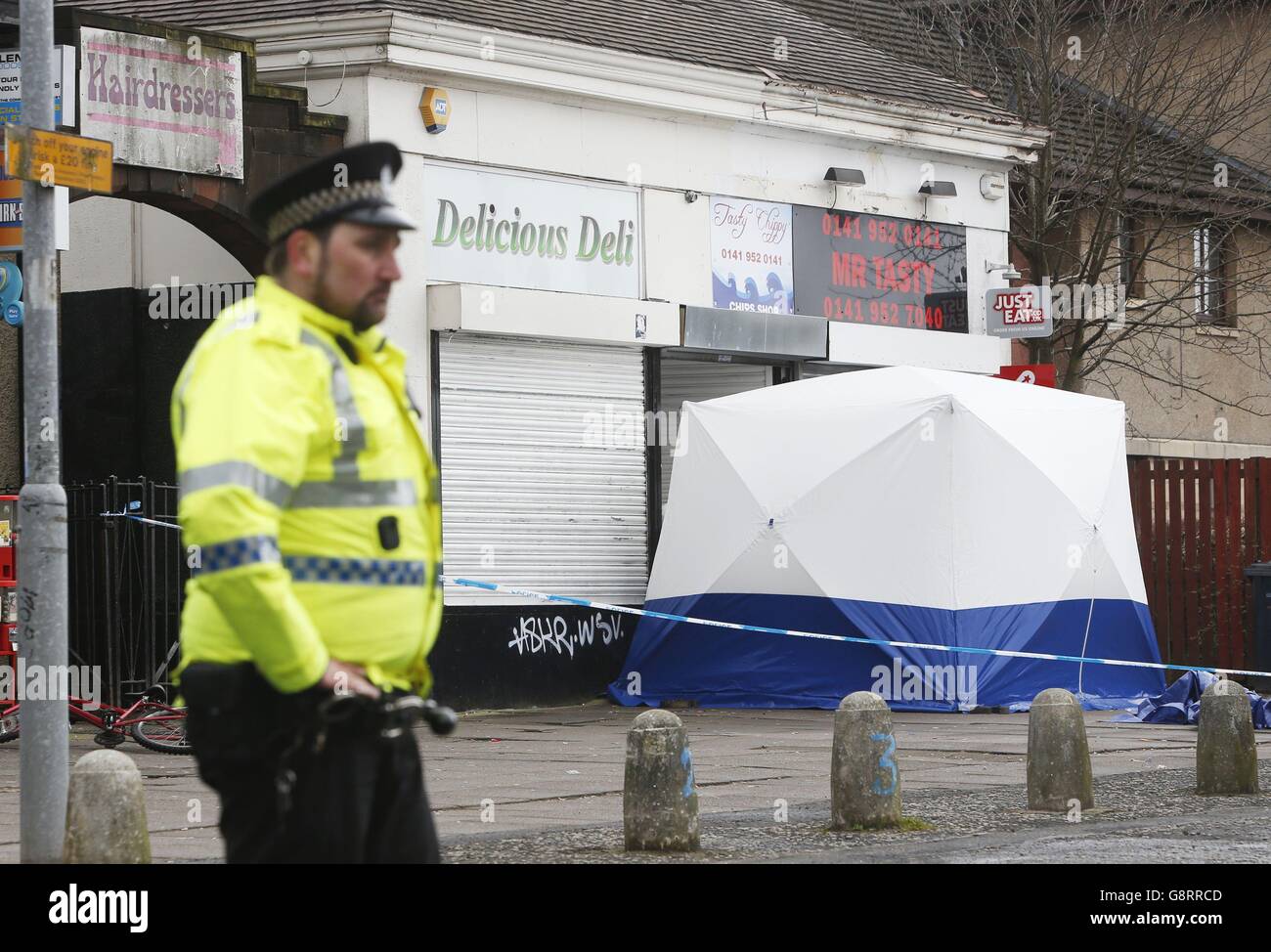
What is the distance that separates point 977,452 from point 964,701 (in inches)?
78.2

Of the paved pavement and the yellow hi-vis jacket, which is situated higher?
the yellow hi-vis jacket

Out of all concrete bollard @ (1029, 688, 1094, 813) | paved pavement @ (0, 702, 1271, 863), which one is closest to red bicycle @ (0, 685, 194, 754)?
paved pavement @ (0, 702, 1271, 863)

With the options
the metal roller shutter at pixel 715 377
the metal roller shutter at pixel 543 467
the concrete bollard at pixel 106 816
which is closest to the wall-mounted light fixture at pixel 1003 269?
the metal roller shutter at pixel 715 377

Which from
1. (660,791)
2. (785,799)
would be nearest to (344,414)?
(660,791)

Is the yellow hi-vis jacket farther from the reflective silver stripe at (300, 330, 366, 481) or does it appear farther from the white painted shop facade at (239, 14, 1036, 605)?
the white painted shop facade at (239, 14, 1036, 605)

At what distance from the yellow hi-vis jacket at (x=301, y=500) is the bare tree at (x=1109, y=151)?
1872cm

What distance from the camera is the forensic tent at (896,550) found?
16.7 metres

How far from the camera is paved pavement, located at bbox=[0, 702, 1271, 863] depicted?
903cm

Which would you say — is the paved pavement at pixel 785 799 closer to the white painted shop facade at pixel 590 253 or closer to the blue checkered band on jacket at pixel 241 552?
the white painted shop facade at pixel 590 253

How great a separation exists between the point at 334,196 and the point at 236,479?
0.69 metres

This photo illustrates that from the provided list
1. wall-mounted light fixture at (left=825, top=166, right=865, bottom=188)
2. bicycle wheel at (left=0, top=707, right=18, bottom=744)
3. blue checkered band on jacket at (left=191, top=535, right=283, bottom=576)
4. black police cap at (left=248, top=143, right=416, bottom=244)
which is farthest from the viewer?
wall-mounted light fixture at (left=825, top=166, right=865, bottom=188)

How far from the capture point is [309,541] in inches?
163

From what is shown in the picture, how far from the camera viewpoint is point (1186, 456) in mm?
27438
